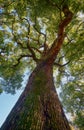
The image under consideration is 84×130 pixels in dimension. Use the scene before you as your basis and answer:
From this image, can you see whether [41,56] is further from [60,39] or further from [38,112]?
[38,112]

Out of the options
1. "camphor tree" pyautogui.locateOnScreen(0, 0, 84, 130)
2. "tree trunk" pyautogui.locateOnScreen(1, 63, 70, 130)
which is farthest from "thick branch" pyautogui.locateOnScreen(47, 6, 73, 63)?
"tree trunk" pyautogui.locateOnScreen(1, 63, 70, 130)

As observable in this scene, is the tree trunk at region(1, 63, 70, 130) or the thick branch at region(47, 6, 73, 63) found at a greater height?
the thick branch at region(47, 6, 73, 63)

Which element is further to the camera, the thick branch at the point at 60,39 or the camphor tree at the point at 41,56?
the thick branch at the point at 60,39

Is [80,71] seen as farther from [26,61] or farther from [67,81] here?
[26,61]

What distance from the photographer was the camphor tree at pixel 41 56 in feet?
17.5

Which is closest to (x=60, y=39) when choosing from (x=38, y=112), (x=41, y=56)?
(x=41, y=56)

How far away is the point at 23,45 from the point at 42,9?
14.4 ft

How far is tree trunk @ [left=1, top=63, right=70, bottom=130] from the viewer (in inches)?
195

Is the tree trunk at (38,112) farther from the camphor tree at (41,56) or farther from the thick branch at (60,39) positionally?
the thick branch at (60,39)

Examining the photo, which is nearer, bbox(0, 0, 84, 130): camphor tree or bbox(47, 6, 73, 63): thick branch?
bbox(0, 0, 84, 130): camphor tree

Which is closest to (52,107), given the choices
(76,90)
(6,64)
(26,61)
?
(6,64)

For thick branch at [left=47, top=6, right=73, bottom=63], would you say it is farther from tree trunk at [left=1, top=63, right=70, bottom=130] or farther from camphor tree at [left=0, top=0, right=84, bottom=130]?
tree trunk at [left=1, top=63, right=70, bottom=130]

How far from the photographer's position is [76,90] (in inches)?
575

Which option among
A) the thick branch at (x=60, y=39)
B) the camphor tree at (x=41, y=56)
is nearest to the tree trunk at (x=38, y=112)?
the camphor tree at (x=41, y=56)
